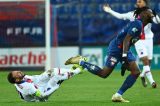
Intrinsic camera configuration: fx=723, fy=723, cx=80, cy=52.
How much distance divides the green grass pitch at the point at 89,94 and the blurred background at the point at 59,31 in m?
4.25

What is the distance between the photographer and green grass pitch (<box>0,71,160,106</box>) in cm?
1374

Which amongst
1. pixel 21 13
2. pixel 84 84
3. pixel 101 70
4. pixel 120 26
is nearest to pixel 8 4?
pixel 21 13

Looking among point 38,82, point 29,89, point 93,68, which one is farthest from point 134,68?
point 29,89

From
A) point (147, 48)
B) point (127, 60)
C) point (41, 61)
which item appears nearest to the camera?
point (127, 60)

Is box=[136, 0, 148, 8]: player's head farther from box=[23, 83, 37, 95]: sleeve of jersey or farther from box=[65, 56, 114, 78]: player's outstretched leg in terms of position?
box=[23, 83, 37, 95]: sleeve of jersey

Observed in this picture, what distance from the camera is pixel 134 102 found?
13883 millimetres

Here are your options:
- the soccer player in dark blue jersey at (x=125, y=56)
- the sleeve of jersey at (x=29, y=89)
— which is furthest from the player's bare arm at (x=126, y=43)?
the sleeve of jersey at (x=29, y=89)

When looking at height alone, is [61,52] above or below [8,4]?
below

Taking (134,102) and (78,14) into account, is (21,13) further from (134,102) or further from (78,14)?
(134,102)

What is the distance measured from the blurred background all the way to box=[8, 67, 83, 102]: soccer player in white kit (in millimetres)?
11292

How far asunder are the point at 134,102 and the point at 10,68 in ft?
39.9

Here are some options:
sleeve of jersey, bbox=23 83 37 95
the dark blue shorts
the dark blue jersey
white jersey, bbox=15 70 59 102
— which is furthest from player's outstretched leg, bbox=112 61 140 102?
sleeve of jersey, bbox=23 83 37 95

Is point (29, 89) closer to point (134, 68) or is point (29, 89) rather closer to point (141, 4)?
point (134, 68)

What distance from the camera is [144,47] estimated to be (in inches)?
723
